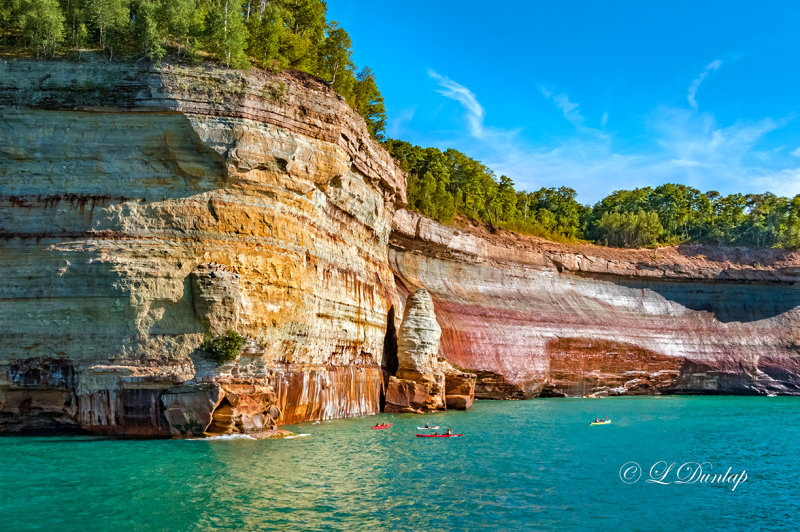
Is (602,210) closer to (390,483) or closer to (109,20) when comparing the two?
(109,20)

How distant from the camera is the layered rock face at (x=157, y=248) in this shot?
21547 mm

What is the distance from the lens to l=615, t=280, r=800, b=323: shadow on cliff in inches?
2238

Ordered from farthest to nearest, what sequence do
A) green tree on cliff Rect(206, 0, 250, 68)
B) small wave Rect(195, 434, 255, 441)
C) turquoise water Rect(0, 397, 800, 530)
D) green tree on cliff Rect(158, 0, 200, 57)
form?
green tree on cliff Rect(206, 0, 250, 68), green tree on cliff Rect(158, 0, 200, 57), small wave Rect(195, 434, 255, 441), turquoise water Rect(0, 397, 800, 530)

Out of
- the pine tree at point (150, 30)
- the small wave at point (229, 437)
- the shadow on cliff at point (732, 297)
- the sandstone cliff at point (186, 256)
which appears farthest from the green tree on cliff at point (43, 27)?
the shadow on cliff at point (732, 297)

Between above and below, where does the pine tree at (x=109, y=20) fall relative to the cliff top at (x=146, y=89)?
above

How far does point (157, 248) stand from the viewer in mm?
22734

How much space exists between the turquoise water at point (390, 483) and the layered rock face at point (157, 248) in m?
1.70

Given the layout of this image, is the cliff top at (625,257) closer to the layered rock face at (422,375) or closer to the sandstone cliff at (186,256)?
the layered rock face at (422,375)

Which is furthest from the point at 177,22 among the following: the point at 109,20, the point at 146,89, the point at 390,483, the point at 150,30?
the point at 390,483

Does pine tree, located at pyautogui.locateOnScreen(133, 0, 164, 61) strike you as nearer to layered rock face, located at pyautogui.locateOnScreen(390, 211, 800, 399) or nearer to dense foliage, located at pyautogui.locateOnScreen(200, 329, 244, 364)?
dense foliage, located at pyautogui.locateOnScreen(200, 329, 244, 364)

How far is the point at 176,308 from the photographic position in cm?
2238

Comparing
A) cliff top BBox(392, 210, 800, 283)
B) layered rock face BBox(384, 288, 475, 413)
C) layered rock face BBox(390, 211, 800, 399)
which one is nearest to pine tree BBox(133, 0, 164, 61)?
layered rock face BBox(384, 288, 475, 413)

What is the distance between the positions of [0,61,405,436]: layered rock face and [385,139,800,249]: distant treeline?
83.9ft

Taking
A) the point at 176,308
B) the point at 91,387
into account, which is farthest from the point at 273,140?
the point at 91,387
